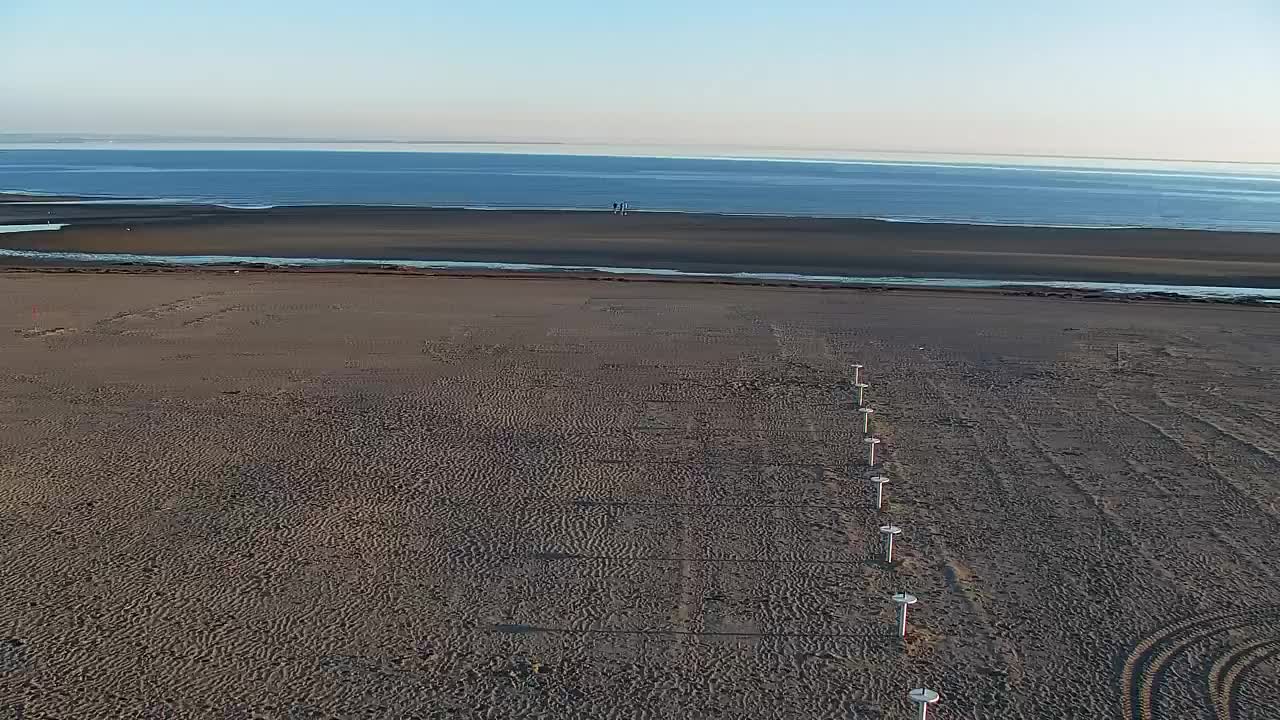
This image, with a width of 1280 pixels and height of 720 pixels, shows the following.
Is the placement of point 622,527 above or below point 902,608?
below

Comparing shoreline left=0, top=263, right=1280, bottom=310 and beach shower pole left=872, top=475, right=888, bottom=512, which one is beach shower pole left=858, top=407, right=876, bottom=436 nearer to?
beach shower pole left=872, top=475, right=888, bottom=512

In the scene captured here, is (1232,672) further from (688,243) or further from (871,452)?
(688,243)

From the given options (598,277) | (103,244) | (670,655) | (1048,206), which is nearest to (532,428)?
(670,655)

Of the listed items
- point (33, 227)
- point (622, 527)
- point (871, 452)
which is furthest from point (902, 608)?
point (33, 227)

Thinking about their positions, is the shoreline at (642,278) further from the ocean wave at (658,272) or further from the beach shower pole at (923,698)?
the beach shower pole at (923,698)

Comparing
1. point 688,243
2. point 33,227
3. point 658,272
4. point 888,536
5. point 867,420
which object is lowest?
point 888,536

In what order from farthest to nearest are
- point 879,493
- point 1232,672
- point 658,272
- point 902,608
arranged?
1. point 658,272
2. point 879,493
3. point 902,608
4. point 1232,672

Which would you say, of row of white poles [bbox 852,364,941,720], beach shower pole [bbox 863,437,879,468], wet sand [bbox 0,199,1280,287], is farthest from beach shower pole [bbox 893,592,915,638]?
wet sand [bbox 0,199,1280,287]
